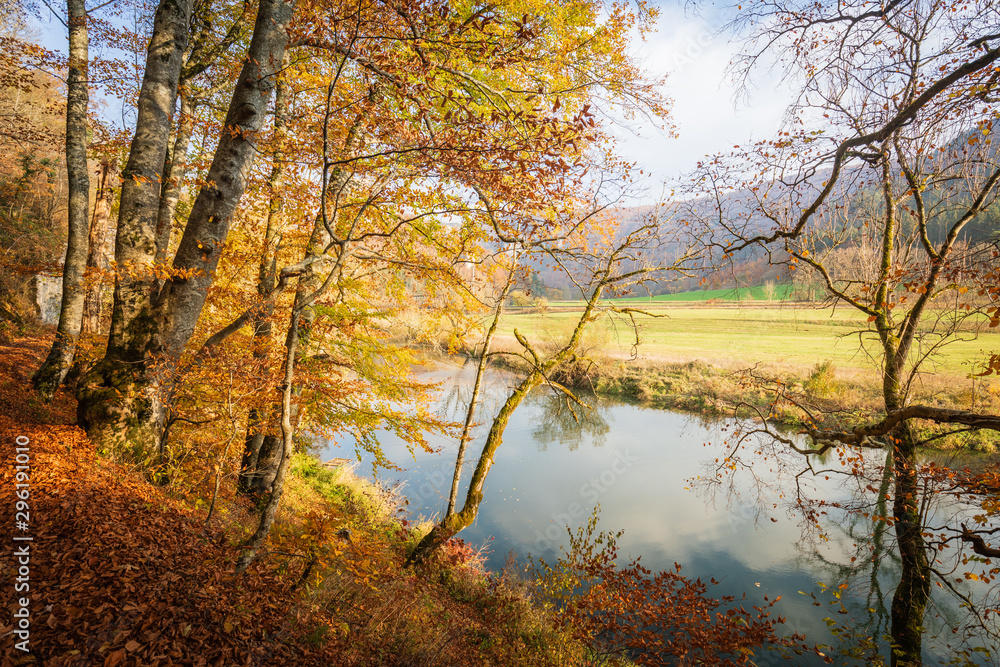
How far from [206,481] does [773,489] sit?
1396 centimetres

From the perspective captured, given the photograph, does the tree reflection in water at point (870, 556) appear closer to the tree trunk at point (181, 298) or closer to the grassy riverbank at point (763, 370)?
the grassy riverbank at point (763, 370)

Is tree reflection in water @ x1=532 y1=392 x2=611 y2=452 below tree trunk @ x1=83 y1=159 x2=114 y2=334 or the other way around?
below

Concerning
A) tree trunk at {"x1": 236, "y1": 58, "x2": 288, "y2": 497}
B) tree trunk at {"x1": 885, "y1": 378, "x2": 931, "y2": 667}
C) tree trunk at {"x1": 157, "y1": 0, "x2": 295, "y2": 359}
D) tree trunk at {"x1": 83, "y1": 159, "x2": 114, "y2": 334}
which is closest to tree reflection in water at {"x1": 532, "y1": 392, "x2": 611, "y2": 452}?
tree trunk at {"x1": 885, "y1": 378, "x2": 931, "y2": 667}

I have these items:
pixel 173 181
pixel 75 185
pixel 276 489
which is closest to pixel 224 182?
pixel 173 181

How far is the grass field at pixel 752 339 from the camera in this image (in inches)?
688

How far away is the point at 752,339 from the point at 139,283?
117 ft

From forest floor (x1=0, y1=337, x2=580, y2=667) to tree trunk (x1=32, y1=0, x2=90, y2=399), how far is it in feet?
3.59

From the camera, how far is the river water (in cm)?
778

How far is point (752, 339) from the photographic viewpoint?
101 feet

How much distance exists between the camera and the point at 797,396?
1528 centimetres

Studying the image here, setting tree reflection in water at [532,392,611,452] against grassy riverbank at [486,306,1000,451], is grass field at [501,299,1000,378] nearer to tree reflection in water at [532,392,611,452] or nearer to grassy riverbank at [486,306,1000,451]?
grassy riverbank at [486,306,1000,451]

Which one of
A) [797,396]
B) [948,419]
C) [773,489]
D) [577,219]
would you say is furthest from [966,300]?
[797,396]

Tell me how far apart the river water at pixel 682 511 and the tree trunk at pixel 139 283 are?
434 cm

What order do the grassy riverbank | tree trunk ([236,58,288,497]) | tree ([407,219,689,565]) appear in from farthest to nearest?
1. the grassy riverbank
2. tree ([407,219,689,565])
3. tree trunk ([236,58,288,497])
